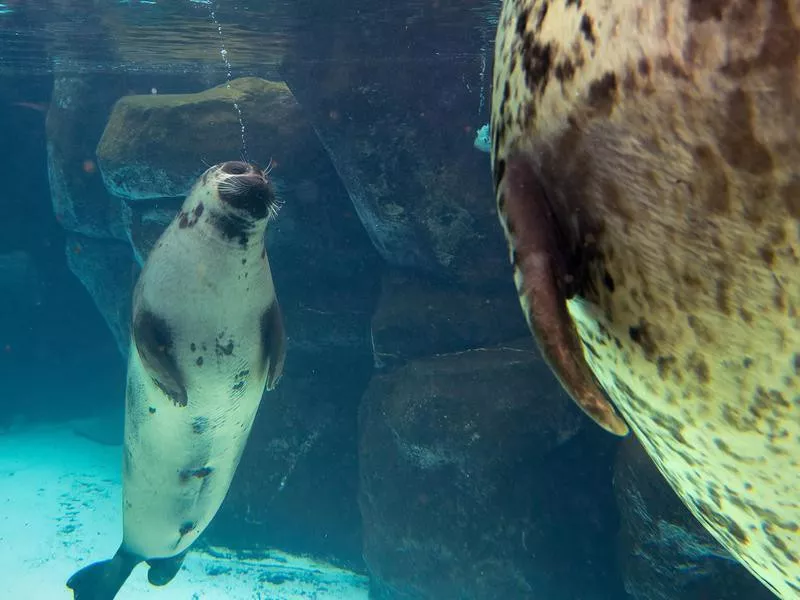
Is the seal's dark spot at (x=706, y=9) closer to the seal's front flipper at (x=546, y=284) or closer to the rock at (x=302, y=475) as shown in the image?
the seal's front flipper at (x=546, y=284)

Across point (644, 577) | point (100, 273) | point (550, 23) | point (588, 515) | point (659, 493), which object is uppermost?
point (550, 23)

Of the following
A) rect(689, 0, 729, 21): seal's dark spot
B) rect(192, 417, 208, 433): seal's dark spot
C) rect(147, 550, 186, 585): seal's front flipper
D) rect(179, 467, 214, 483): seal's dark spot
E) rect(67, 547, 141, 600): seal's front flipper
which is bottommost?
rect(147, 550, 186, 585): seal's front flipper

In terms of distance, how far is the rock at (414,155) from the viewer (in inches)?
343

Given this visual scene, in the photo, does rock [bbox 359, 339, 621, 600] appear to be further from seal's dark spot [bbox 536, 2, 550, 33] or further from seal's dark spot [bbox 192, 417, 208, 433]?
seal's dark spot [bbox 536, 2, 550, 33]

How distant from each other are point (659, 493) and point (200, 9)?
35.7ft

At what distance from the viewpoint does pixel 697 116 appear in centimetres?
79

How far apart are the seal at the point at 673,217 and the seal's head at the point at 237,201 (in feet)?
13.0

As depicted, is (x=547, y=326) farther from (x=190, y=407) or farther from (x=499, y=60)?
(x=190, y=407)

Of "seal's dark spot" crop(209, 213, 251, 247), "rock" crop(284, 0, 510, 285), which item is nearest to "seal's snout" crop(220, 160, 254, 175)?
"seal's dark spot" crop(209, 213, 251, 247)

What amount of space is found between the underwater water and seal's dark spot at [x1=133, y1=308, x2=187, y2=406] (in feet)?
0.07

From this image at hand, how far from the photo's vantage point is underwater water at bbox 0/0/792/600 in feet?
19.1

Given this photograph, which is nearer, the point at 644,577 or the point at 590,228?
the point at 590,228

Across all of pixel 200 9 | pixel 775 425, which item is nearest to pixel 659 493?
pixel 775 425

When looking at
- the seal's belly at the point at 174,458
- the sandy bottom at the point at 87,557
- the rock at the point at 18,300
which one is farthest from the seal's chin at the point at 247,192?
the rock at the point at 18,300
